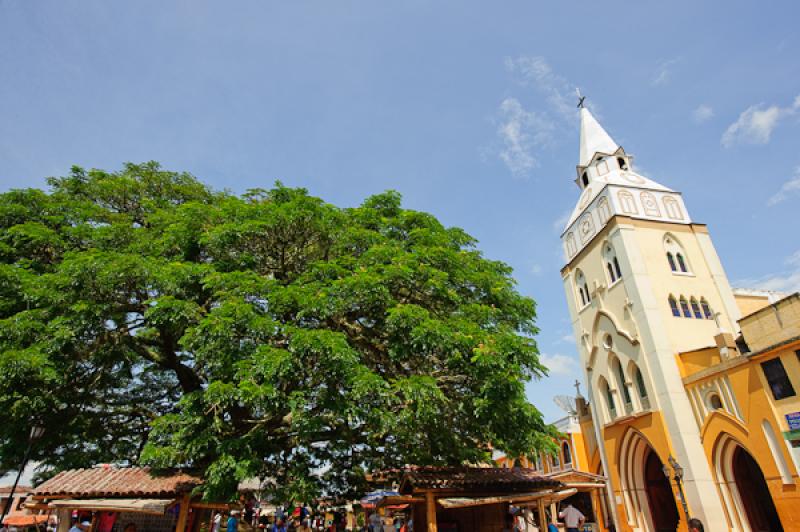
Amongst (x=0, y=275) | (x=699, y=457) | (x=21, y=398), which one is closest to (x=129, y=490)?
(x=21, y=398)

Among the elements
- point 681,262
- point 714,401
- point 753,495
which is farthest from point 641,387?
point 681,262

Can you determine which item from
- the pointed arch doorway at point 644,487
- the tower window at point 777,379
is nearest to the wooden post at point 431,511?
the tower window at point 777,379

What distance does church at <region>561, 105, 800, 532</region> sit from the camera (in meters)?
16.1

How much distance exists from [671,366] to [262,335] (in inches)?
713

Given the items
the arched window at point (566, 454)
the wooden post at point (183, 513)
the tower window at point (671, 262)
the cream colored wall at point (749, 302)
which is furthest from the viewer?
the arched window at point (566, 454)

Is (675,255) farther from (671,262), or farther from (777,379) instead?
(777,379)

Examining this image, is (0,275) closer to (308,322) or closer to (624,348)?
(308,322)

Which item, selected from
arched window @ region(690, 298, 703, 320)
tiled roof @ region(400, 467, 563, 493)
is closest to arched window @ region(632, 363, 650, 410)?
arched window @ region(690, 298, 703, 320)

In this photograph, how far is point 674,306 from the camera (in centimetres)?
2169

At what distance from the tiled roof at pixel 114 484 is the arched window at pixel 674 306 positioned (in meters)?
20.9

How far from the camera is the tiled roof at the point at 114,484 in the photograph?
1138 cm

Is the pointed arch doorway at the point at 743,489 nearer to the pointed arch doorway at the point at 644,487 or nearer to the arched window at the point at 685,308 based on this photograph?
the pointed arch doorway at the point at 644,487

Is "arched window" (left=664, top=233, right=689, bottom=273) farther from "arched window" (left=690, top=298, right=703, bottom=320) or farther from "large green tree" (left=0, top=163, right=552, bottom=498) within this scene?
"large green tree" (left=0, top=163, right=552, bottom=498)

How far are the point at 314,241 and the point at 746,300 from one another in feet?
81.5
